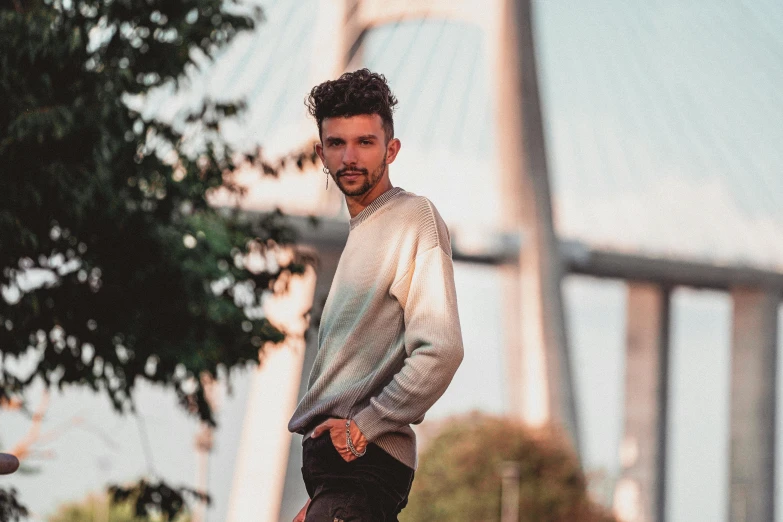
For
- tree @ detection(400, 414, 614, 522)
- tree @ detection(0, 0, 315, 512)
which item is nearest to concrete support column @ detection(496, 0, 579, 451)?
tree @ detection(0, 0, 315, 512)

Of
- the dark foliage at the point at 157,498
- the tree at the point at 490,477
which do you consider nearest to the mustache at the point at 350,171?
the dark foliage at the point at 157,498

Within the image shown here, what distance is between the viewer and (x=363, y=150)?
2547mm

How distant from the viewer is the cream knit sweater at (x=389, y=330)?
241cm

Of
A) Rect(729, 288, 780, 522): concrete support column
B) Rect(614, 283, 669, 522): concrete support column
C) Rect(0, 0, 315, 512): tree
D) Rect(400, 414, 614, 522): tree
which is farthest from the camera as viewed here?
Rect(400, 414, 614, 522): tree

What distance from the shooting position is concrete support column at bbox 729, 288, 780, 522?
3050cm

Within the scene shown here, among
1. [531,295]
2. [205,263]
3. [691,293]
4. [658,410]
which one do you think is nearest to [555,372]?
[531,295]

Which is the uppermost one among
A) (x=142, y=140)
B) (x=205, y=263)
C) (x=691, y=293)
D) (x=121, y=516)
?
(x=691, y=293)

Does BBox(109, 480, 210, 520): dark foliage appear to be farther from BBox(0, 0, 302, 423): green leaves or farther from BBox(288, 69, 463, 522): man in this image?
BBox(288, 69, 463, 522): man

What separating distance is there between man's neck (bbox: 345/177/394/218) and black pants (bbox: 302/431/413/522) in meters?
0.45

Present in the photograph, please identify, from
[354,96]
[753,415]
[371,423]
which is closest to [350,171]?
[354,96]

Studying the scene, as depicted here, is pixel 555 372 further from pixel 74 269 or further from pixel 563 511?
pixel 563 511

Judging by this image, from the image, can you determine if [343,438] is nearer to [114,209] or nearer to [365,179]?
[365,179]

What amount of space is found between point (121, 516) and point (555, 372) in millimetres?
14182

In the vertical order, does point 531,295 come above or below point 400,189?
above
